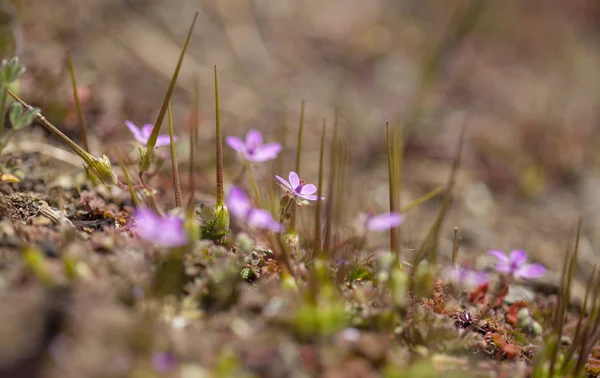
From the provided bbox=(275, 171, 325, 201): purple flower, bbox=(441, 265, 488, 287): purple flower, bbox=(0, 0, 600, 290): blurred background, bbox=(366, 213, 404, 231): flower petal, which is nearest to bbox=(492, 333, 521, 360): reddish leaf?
bbox=(441, 265, 488, 287): purple flower

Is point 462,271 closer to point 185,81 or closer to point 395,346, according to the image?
point 395,346

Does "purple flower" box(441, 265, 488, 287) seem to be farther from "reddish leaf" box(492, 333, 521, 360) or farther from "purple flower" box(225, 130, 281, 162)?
"purple flower" box(225, 130, 281, 162)

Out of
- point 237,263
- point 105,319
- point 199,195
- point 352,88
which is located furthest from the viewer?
point 352,88

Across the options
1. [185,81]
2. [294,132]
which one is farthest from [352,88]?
[185,81]

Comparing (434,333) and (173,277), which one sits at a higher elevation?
(173,277)

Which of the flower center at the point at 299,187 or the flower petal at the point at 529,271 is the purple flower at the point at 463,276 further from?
the flower center at the point at 299,187
